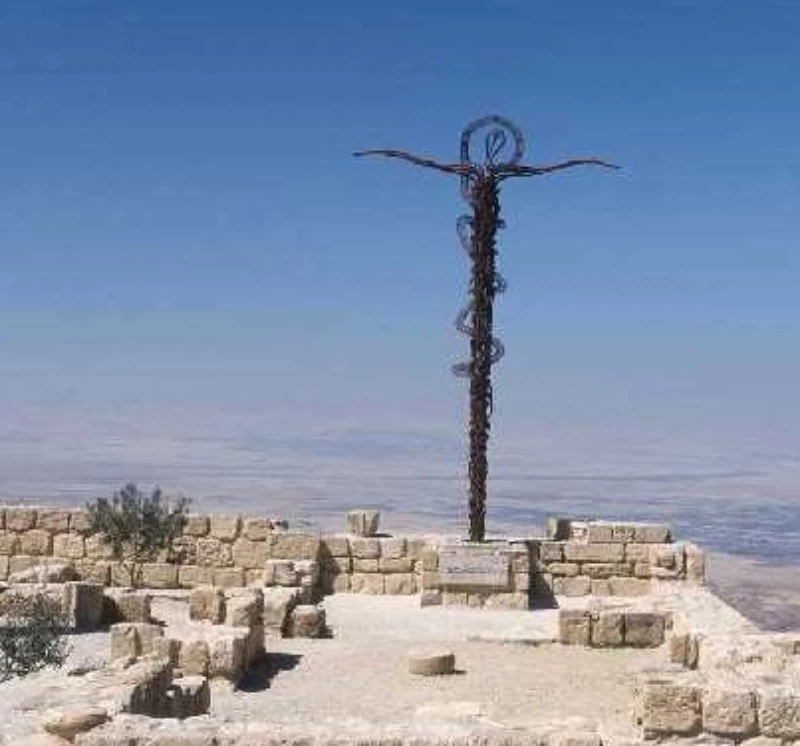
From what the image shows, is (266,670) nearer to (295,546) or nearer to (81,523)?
(295,546)

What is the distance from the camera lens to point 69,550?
22.5 meters

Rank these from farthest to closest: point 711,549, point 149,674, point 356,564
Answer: point 711,549 < point 356,564 < point 149,674

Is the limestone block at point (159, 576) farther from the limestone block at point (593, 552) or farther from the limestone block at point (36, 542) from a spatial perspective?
the limestone block at point (593, 552)

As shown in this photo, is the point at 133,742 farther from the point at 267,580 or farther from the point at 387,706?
the point at 267,580

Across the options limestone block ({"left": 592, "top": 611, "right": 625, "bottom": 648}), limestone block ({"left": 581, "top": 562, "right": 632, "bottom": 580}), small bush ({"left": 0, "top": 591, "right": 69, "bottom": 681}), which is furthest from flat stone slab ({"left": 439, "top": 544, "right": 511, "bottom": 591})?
small bush ({"left": 0, "top": 591, "right": 69, "bottom": 681})

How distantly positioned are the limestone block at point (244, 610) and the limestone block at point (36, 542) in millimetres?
5912

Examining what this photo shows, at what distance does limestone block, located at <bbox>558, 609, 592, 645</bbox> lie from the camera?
57.1ft

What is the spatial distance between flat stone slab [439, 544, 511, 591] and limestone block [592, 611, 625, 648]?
10.7 feet

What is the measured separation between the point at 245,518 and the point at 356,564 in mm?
1879

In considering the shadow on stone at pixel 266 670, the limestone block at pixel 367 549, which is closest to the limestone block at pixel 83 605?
the shadow on stone at pixel 266 670

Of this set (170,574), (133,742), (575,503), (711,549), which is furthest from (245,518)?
(575,503)

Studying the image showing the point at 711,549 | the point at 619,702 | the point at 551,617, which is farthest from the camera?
the point at 711,549

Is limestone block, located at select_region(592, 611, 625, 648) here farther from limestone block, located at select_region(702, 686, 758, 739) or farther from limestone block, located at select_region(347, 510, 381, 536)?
limestone block, located at select_region(702, 686, 758, 739)

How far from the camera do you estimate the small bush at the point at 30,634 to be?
46.8ft
